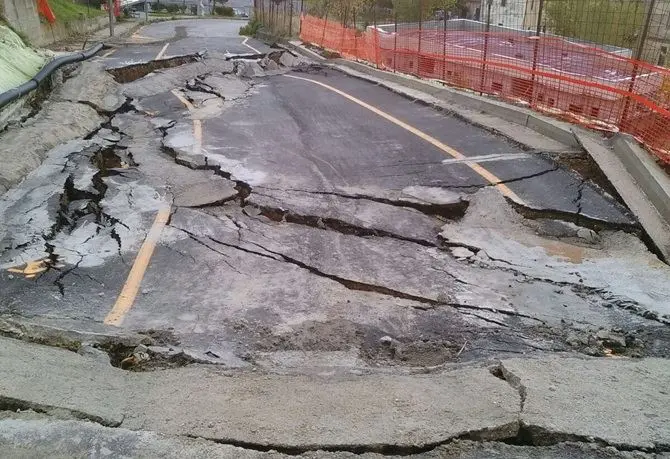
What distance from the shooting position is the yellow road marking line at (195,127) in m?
8.65

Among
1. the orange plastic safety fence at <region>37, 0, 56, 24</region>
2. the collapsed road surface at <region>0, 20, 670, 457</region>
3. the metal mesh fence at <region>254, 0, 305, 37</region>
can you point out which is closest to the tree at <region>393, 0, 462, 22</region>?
the metal mesh fence at <region>254, 0, 305, 37</region>

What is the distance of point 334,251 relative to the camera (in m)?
5.48

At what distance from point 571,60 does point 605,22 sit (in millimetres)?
826

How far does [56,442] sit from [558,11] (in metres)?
14.2

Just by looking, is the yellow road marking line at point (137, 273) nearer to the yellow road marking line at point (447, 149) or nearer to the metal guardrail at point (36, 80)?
the yellow road marking line at point (447, 149)

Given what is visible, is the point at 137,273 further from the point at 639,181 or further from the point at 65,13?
the point at 65,13

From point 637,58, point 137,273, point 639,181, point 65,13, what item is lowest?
point 137,273

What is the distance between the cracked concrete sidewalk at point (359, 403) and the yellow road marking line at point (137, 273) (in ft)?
2.27

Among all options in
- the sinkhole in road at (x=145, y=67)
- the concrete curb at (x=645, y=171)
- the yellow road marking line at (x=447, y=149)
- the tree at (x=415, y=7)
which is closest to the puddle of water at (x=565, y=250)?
the yellow road marking line at (x=447, y=149)

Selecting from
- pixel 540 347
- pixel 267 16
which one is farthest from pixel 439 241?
pixel 267 16

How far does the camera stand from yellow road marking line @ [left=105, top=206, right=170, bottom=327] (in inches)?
173

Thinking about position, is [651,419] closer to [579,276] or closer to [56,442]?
[579,276]

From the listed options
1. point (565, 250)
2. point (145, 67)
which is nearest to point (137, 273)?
point (565, 250)

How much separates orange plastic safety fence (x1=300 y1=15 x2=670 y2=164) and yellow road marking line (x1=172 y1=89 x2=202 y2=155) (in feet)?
20.4
